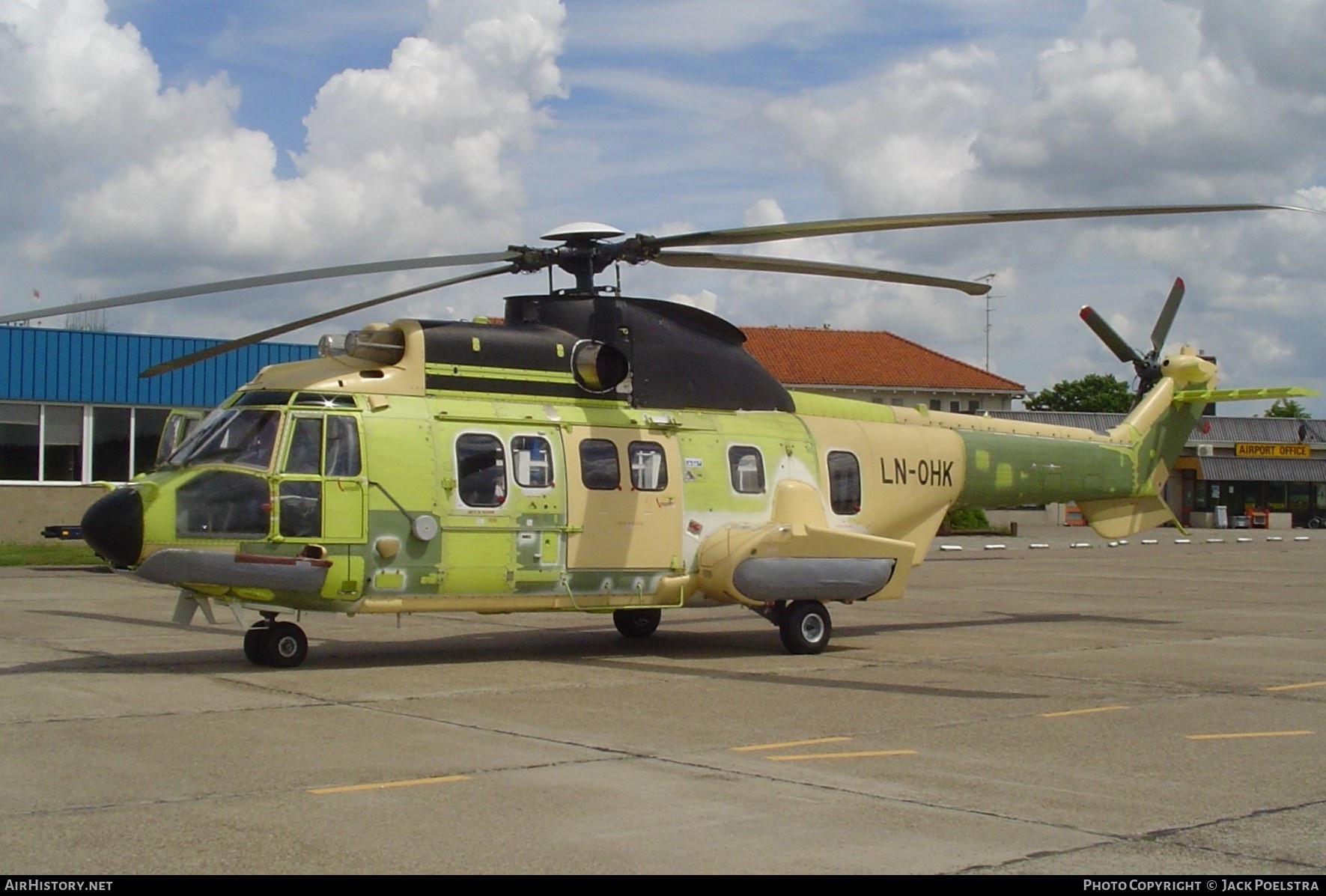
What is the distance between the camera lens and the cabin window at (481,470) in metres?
13.2

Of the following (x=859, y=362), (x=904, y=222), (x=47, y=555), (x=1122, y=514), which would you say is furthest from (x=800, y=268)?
(x=859, y=362)

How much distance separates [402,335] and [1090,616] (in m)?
11.5

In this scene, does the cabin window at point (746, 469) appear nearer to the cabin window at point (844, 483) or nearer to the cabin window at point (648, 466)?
the cabin window at point (648, 466)

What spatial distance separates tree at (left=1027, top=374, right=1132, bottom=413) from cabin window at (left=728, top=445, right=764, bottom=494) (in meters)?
92.7

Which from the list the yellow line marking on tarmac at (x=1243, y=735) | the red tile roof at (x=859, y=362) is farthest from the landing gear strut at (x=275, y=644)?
the red tile roof at (x=859, y=362)

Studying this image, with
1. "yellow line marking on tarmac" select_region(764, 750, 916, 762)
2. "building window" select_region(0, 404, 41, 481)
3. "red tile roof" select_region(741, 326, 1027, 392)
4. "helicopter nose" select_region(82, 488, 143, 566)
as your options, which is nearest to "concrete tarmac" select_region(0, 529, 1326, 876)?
"yellow line marking on tarmac" select_region(764, 750, 916, 762)

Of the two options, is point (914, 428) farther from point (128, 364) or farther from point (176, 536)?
point (128, 364)

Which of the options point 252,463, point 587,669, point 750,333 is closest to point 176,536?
point 252,463

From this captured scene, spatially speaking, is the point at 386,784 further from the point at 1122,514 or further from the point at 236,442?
the point at 1122,514

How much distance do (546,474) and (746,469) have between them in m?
2.64

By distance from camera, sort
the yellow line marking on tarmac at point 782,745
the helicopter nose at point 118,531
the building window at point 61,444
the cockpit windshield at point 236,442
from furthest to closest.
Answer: the building window at point 61,444 < the cockpit windshield at point 236,442 < the helicopter nose at point 118,531 < the yellow line marking on tarmac at point 782,745

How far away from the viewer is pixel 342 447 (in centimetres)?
1256

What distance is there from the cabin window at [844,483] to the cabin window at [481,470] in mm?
4494

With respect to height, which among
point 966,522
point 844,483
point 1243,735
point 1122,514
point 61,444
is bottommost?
point 1243,735
